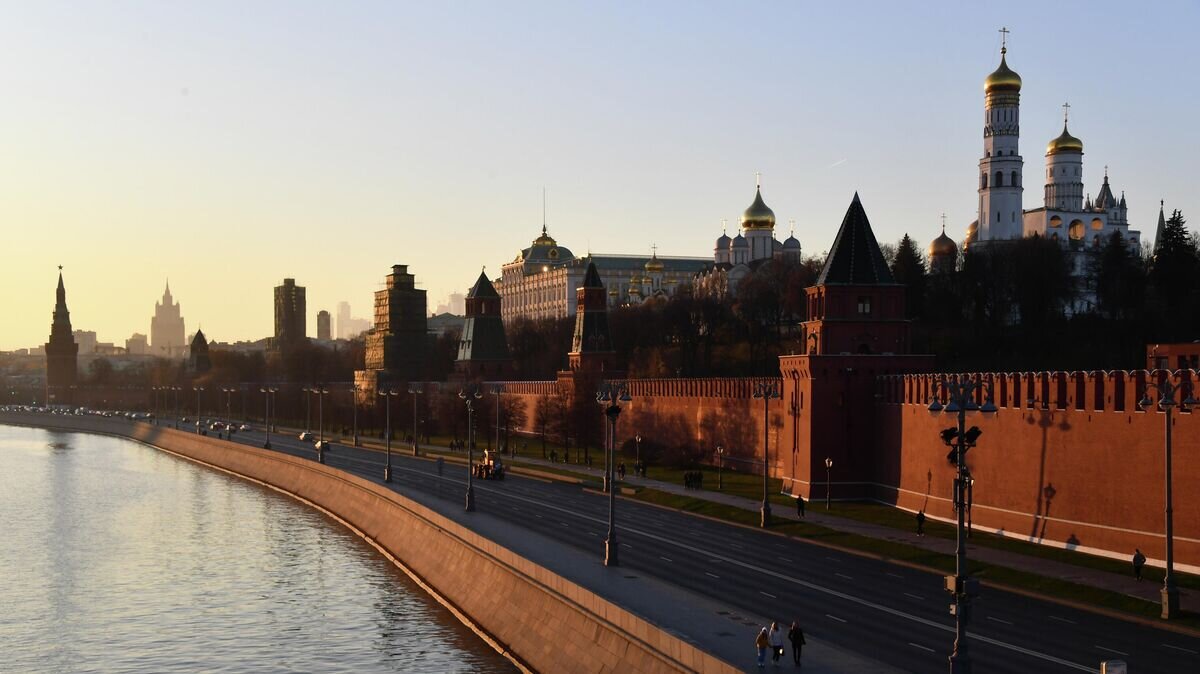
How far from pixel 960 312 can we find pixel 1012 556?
202 feet

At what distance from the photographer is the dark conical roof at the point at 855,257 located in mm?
65188

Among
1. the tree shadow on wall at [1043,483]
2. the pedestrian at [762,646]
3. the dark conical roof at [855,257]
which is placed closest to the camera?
the pedestrian at [762,646]

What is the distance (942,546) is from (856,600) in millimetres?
11301

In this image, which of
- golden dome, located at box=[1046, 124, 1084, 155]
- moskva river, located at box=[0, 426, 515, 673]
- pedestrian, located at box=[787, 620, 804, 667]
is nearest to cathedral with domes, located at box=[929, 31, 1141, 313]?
golden dome, located at box=[1046, 124, 1084, 155]

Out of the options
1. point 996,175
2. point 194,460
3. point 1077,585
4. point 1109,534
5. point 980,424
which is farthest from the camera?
point 996,175

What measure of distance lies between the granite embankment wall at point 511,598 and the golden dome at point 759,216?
118 m

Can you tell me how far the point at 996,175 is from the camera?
5340 inches

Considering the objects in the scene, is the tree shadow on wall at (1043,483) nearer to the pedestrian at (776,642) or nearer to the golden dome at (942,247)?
the pedestrian at (776,642)

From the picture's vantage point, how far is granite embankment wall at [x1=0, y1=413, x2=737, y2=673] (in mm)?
28672


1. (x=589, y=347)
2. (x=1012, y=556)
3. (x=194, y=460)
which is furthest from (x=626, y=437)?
(x=1012, y=556)

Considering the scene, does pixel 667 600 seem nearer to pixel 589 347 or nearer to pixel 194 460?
pixel 589 347

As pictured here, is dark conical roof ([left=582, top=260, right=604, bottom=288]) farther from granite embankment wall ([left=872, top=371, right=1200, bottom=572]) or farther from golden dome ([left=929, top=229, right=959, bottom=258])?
granite embankment wall ([left=872, top=371, right=1200, bottom=572])

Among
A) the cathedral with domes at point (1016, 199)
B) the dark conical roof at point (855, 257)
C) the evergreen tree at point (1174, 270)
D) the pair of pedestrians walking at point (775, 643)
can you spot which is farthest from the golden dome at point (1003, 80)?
the pair of pedestrians walking at point (775, 643)

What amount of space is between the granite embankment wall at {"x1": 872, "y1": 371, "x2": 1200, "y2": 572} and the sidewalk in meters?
2.16
